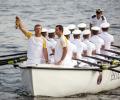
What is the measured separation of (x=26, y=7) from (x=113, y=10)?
7.74 m

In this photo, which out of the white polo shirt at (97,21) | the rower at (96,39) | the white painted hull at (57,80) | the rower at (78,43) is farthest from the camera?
the white polo shirt at (97,21)

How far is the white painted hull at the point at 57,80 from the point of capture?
1597cm

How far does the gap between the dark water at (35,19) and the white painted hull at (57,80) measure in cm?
37

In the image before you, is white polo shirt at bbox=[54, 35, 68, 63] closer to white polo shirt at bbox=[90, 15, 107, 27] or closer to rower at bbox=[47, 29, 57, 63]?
rower at bbox=[47, 29, 57, 63]

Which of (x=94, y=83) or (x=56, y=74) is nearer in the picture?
(x=56, y=74)

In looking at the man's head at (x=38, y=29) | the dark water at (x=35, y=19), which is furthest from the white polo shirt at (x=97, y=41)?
the man's head at (x=38, y=29)

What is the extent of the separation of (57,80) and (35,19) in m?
22.7

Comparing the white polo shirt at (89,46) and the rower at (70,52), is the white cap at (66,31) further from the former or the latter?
the white polo shirt at (89,46)

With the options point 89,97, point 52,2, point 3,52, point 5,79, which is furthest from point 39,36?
point 52,2

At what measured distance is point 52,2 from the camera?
1959 inches

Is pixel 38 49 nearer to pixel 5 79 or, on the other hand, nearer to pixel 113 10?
pixel 5 79

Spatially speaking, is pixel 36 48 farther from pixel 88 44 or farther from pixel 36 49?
pixel 88 44

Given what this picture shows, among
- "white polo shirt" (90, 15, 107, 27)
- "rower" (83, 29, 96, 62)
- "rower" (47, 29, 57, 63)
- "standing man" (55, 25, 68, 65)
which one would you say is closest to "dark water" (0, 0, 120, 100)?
"standing man" (55, 25, 68, 65)

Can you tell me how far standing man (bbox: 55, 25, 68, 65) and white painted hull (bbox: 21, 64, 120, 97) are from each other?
422 mm
